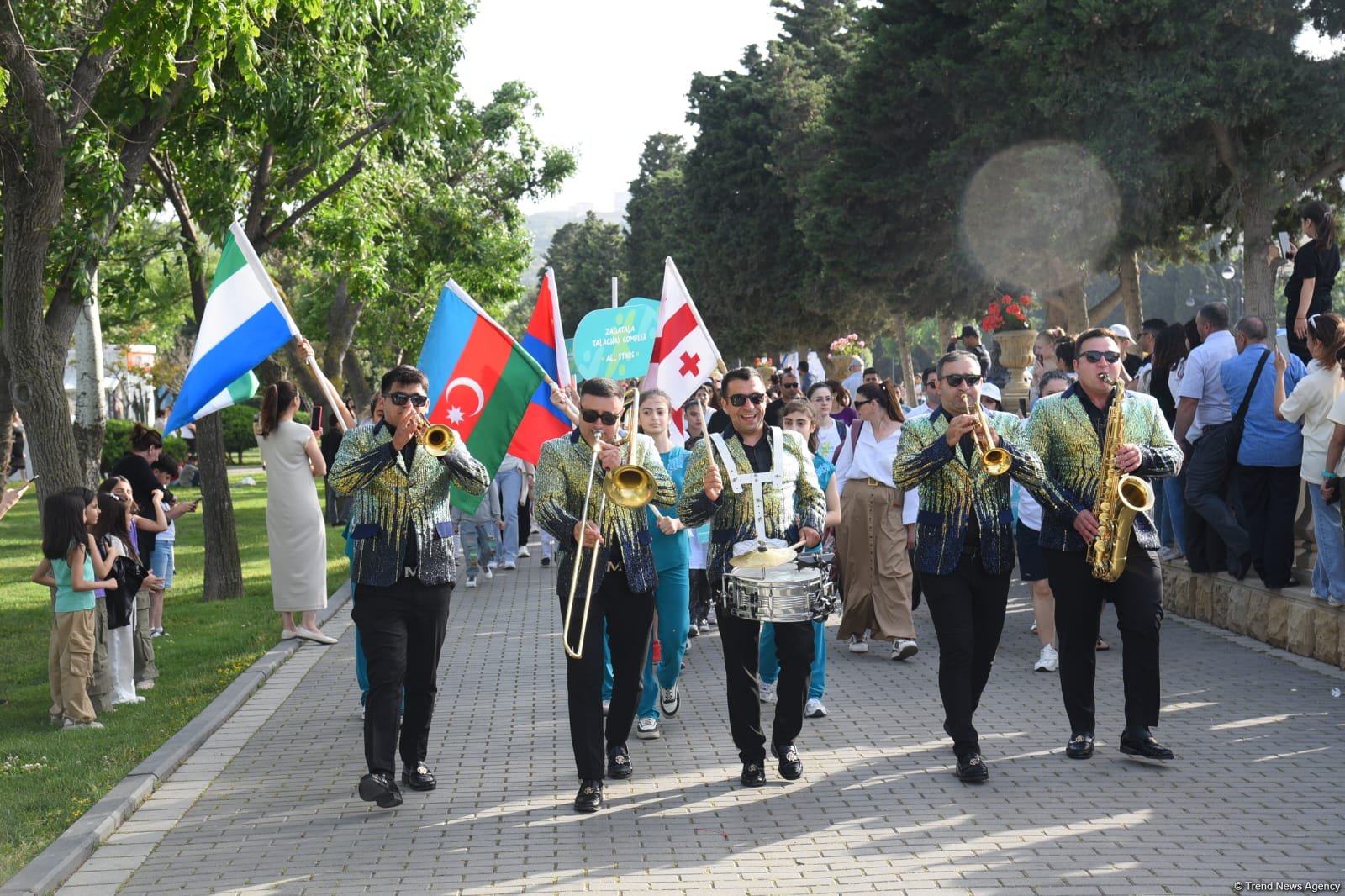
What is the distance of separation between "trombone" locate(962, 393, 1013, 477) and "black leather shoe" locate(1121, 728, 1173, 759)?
1464mm

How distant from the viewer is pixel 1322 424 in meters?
9.05

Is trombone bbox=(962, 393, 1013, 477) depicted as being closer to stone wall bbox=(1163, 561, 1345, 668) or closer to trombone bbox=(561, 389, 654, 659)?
trombone bbox=(561, 389, 654, 659)

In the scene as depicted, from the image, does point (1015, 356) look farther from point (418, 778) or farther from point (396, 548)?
point (396, 548)

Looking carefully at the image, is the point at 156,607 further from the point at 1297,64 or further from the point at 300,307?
the point at 1297,64

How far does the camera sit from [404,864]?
5875mm

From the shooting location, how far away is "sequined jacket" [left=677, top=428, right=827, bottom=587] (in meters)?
6.89

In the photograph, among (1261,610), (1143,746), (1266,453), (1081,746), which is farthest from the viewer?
(1261,610)

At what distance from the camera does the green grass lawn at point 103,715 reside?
284 inches

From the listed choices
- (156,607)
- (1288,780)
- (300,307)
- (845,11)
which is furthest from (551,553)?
(845,11)

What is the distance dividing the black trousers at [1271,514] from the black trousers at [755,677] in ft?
15.8

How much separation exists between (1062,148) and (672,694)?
25.3m

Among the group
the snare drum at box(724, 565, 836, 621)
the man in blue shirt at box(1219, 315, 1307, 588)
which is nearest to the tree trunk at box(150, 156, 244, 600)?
the snare drum at box(724, 565, 836, 621)

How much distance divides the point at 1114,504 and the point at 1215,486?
14.3 feet

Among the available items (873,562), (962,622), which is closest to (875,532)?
(873,562)
